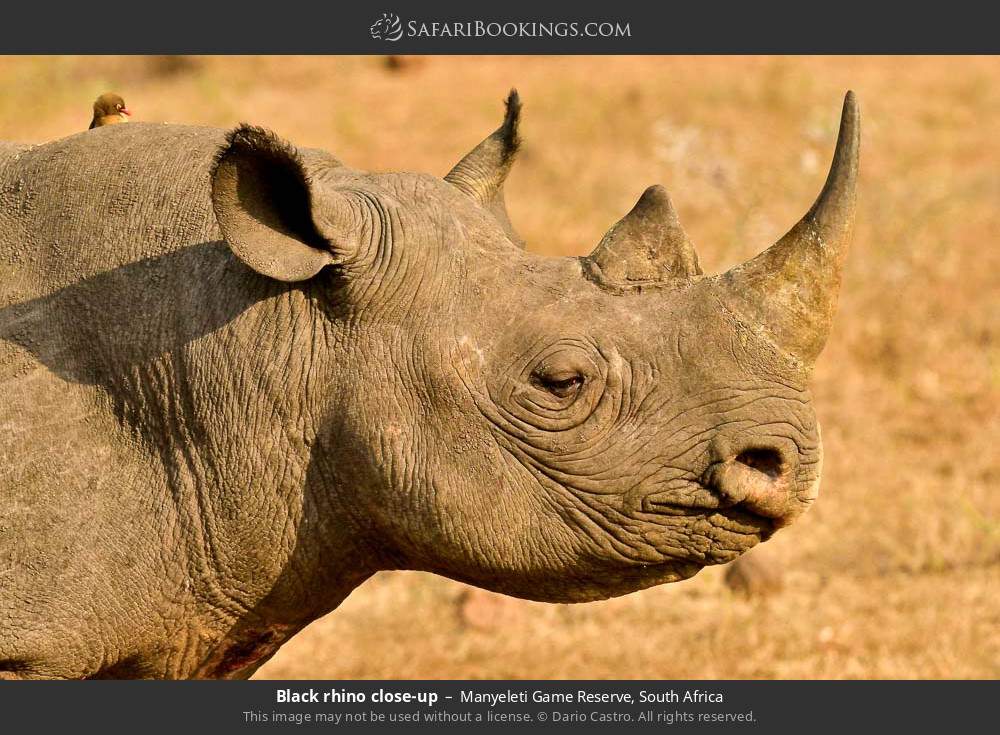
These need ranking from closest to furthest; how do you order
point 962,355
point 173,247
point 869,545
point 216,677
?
point 173,247, point 216,677, point 869,545, point 962,355

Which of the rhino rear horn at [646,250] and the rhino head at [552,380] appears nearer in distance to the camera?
the rhino head at [552,380]

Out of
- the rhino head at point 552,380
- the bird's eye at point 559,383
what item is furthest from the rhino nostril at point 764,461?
the bird's eye at point 559,383

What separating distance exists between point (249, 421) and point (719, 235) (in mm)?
9789

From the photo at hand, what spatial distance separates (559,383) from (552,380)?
0.08 ft

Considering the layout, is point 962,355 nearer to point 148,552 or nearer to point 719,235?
point 719,235

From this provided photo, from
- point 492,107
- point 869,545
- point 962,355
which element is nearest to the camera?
point 869,545

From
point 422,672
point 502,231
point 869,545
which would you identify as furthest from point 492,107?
point 502,231

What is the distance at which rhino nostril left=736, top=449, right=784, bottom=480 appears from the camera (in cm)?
378

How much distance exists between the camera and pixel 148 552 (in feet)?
13.7

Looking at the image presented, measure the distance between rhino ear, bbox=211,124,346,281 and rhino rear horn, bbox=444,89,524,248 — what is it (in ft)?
2.45

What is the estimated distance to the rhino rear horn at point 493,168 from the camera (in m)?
4.68

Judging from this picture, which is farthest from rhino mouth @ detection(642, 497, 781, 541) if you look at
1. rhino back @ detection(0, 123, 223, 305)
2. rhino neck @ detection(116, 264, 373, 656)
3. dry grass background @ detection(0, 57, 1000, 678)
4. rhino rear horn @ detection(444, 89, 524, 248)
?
dry grass background @ detection(0, 57, 1000, 678)

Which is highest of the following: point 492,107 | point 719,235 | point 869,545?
point 492,107

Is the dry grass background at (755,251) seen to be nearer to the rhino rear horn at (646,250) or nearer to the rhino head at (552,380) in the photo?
the rhino head at (552,380)
